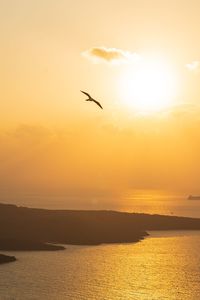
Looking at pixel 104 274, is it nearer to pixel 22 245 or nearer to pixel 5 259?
pixel 5 259

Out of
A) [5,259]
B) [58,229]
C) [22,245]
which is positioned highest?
[58,229]

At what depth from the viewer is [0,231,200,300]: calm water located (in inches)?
2377

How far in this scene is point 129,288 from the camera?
63.7m

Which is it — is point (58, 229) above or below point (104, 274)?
above

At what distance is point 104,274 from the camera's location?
73.8m

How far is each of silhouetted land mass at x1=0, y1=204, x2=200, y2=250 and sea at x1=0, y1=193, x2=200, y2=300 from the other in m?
10.9

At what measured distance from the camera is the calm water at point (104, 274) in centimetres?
6038

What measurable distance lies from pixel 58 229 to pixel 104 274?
62.3m

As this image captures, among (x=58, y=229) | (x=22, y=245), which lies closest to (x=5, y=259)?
(x=22, y=245)

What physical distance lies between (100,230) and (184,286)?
75.9 m

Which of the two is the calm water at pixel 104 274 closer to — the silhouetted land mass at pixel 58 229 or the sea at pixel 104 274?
the sea at pixel 104 274

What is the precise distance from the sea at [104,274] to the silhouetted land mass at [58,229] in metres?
10.9

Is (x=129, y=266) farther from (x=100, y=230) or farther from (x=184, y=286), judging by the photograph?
(x=100, y=230)

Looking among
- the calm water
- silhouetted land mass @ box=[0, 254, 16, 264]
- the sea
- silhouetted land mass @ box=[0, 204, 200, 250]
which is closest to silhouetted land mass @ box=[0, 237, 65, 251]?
silhouetted land mass @ box=[0, 204, 200, 250]
